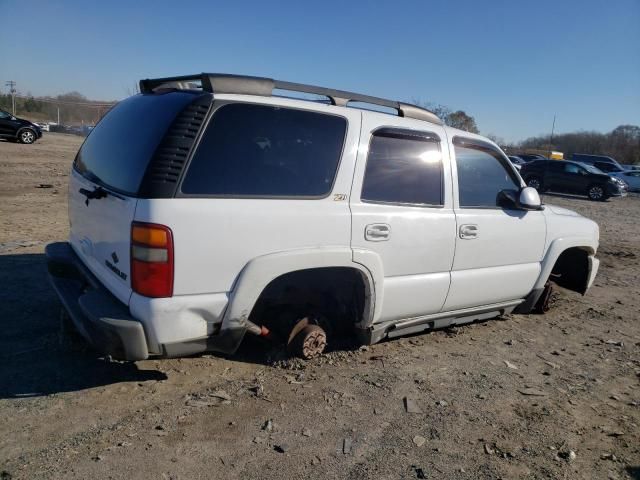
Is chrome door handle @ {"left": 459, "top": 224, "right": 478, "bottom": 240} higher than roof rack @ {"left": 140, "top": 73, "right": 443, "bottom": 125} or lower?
lower

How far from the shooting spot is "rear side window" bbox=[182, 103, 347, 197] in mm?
2777

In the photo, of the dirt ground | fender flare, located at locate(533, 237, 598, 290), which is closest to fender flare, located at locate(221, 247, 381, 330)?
the dirt ground

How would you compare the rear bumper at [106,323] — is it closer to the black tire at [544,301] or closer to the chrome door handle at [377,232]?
the chrome door handle at [377,232]

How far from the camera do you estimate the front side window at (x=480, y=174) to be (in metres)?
4.03

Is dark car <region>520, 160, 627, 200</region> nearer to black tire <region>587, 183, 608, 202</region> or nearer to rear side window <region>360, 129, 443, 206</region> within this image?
black tire <region>587, 183, 608, 202</region>

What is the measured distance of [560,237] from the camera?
4.75 m

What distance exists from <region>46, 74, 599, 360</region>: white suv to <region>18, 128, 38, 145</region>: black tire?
926 inches

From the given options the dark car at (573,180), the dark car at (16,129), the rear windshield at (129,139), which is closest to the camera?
the rear windshield at (129,139)

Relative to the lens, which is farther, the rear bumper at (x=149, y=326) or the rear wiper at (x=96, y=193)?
the rear wiper at (x=96, y=193)

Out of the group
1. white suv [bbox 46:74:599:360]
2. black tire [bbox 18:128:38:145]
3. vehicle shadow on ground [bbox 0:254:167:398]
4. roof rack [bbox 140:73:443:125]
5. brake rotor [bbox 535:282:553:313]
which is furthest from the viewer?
black tire [bbox 18:128:38:145]

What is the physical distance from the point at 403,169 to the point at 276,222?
1.21 metres

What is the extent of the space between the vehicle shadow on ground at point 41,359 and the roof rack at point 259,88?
1948 millimetres

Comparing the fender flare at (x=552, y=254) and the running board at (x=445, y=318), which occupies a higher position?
the fender flare at (x=552, y=254)

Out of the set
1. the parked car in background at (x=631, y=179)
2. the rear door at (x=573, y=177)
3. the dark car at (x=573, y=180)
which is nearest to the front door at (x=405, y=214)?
the dark car at (x=573, y=180)
